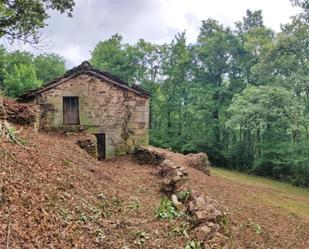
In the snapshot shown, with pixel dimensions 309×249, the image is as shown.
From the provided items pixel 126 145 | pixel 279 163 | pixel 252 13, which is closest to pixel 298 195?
pixel 279 163

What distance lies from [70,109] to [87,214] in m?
11.2

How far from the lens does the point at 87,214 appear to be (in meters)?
6.83

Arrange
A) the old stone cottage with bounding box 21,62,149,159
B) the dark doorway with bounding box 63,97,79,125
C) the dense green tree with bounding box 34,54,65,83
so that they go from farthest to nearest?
the dense green tree with bounding box 34,54,65,83
the dark doorway with bounding box 63,97,79,125
the old stone cottage with bounding box 21,62,149,159

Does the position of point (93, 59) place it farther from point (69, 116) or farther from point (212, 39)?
point (69, 116)

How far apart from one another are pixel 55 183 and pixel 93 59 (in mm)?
35409

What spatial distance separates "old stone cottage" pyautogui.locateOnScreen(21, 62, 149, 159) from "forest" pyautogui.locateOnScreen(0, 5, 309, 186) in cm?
653

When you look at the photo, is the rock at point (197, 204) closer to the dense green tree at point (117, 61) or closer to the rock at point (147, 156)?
the rock at point (147, 156)

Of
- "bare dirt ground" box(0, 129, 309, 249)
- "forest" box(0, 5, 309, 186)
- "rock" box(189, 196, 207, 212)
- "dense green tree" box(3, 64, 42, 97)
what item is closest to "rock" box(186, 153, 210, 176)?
"bare dirt ground" box(0, 129, 309, 249)

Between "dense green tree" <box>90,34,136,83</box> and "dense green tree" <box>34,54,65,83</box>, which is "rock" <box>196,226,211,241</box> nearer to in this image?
"dense green tree" <box>90,34,136,83</box>

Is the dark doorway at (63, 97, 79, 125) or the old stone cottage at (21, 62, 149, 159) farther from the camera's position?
the dark doorway at (63, 97, 79, 125)

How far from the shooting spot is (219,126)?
34.1 m

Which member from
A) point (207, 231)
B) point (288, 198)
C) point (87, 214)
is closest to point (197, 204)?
point (207, 231)

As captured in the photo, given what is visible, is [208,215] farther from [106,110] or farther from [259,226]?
[106,110]

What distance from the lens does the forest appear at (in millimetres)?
24359
